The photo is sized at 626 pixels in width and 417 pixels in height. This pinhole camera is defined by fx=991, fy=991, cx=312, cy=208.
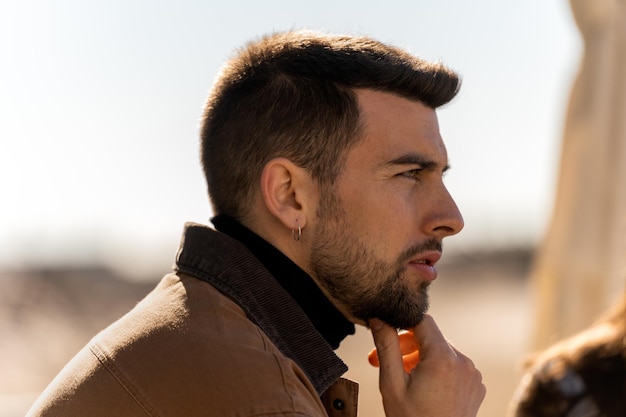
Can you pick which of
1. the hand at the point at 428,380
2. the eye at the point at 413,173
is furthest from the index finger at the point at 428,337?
the eye at the point at 413,173

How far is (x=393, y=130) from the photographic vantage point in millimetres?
2211

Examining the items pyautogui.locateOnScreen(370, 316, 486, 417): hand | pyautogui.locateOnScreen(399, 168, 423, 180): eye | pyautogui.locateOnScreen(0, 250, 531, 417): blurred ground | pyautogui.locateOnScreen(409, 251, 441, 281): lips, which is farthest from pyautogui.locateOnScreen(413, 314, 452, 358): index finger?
pyautogui.locateOnScreen(0, 250, 531, 417): blurred ground

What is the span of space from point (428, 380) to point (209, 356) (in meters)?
0.57

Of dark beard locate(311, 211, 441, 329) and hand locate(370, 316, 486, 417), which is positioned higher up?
dark beard locate(311, 211, 441, 329)

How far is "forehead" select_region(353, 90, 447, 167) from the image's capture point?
7.22 ft

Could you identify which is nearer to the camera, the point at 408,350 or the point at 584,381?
the point at 408,350

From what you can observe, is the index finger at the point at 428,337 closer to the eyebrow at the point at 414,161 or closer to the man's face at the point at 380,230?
the man's face at the point at 380,230

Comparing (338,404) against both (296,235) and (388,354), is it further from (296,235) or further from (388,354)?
(296,235)

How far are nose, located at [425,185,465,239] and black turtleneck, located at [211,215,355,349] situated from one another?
282 millimetres

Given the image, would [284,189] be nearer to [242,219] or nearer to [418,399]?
[242,219]

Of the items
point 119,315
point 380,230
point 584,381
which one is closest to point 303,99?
point 380,230

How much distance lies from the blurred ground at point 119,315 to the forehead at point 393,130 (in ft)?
21.0

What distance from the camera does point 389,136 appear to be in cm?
221

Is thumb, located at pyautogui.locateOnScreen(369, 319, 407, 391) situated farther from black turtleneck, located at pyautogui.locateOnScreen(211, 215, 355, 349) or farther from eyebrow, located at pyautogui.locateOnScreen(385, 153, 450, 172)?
eyebrow, located at pyautogui.locateOnScreen(385, 153, 450, 172)
